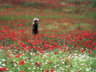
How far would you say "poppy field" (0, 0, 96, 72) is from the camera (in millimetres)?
5742

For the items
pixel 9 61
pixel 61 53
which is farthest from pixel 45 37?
pixel 9 61

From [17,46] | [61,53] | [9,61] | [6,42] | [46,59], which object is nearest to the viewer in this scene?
[9,61]

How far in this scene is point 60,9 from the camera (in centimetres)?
2503

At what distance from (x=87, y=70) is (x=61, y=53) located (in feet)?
8.21

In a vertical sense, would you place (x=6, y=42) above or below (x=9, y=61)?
below

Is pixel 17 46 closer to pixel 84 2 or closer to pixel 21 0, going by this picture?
pixel 21 0

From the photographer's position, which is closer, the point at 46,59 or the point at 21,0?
the point at 46,59

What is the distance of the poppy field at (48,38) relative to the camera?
18.8 feet

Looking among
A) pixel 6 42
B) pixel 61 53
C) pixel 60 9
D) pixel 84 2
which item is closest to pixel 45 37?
pixel 6 42

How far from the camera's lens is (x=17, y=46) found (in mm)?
8719

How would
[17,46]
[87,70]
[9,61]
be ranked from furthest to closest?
[17,46] → [9,61] → [87,70]

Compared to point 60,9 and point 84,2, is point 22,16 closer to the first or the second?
point 60,9

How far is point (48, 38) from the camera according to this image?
1119 centimetres

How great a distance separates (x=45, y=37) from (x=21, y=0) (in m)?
15.8
